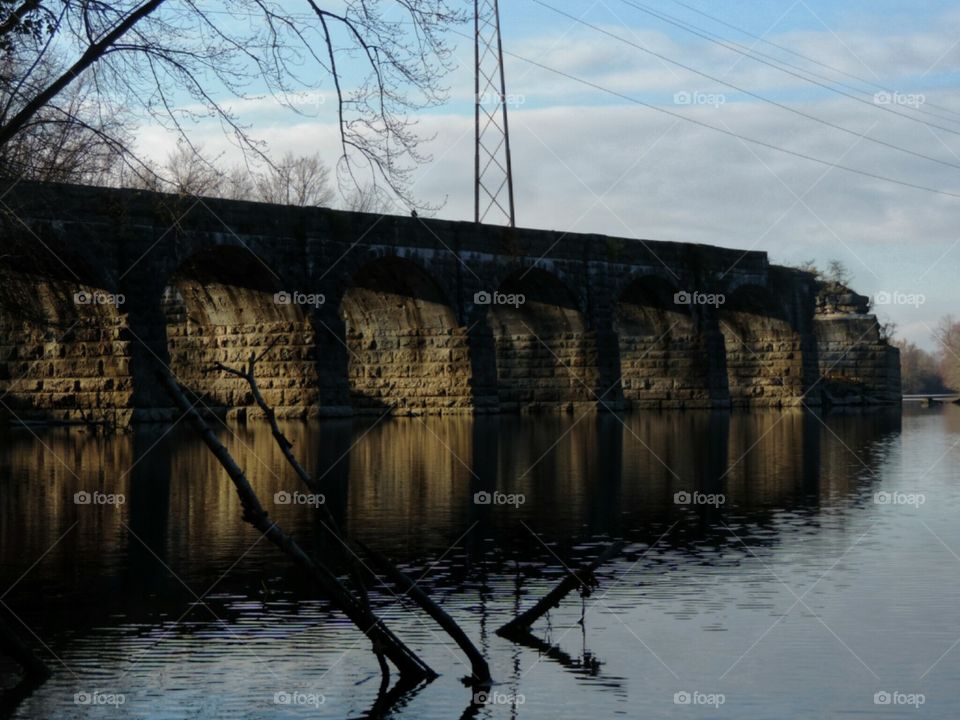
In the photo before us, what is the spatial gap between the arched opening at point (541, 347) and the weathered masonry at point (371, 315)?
0.06 meters

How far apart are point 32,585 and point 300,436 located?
17463 millimetres

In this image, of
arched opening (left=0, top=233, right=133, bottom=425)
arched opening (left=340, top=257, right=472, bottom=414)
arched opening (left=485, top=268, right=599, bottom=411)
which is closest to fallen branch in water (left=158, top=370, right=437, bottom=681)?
arched opening (left=0, top=233, right=133, bottom=425)

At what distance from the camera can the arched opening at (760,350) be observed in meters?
52.9

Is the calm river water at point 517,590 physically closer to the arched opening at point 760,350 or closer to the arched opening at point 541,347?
the arched opening at point 541,347

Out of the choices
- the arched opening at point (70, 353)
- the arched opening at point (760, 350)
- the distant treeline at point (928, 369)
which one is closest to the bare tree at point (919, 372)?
the distant treeline at point (928, 369)

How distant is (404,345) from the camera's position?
1592 inches

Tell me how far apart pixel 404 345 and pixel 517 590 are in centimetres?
3045

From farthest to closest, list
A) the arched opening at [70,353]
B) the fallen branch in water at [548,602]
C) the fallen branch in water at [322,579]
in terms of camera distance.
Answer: the arched opening at [70,353] → the fallen branch in water at [548,602] → the fallen branch in water at [322,579]

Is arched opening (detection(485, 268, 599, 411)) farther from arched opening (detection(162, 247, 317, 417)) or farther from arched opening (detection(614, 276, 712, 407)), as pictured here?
arched opening (detection(162, 247, 317, 417))

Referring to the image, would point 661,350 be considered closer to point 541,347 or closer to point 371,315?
point 541,347

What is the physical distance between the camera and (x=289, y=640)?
8547 mm

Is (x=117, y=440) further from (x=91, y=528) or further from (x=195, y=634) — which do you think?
(x=195, y=634)

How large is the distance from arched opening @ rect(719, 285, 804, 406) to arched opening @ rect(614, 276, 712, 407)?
367 cm

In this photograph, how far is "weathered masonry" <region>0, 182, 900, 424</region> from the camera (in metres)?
30.0
